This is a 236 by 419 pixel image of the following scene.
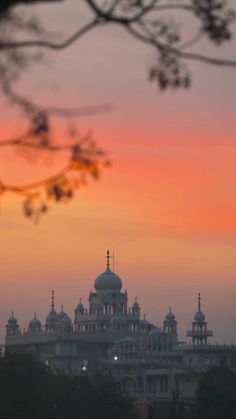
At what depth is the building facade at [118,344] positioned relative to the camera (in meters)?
150

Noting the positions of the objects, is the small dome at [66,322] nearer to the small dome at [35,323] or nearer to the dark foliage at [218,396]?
the small dome at [35,323]

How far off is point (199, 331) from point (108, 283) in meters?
9.23

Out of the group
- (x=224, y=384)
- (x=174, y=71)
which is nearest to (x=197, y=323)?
(x=224, y=384)

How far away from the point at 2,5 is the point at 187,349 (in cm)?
14218

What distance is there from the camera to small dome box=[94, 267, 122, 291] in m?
159

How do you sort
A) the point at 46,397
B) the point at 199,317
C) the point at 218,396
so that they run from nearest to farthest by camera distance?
the point at 46,397
the point at 218,396
the point at 199,317

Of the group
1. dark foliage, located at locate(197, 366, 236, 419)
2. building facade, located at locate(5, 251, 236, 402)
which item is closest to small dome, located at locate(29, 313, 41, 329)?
building facade, located at locate(5, 251, 236, 402)

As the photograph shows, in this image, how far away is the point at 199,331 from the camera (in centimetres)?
15662

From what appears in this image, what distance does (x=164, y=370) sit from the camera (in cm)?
14825

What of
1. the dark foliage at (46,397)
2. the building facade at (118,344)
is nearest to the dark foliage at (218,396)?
the dark foliage at (46,397)

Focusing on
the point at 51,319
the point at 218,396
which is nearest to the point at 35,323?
the point at 51,319

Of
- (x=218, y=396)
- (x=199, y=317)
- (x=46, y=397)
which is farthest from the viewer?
(x=199, y=317)

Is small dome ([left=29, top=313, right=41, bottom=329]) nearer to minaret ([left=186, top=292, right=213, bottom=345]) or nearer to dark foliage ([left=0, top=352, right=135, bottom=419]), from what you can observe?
minaret ([left=186, top=292, right=213, bottom=345])

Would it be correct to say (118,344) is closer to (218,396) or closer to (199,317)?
(199,317)
